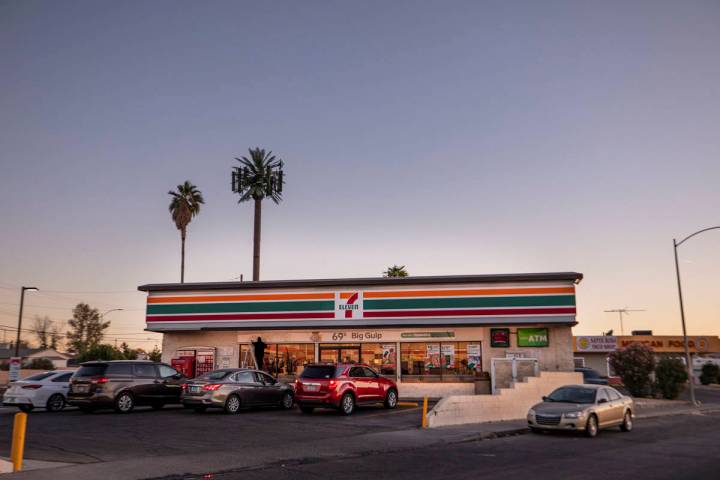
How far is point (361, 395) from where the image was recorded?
21.3m

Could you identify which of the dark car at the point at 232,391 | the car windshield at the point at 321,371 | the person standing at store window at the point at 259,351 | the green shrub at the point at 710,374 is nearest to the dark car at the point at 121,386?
the dark car at the point at 232,391

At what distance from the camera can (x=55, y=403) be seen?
22203mm

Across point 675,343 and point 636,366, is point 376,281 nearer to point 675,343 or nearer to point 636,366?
point 636,366

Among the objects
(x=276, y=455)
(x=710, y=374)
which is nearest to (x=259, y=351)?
(x=276, y=455)

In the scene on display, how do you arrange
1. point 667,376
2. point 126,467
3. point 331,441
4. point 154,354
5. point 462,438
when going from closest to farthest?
point 126,467 → point 331,441 → point 462,438 → point 667,376 → point 154,354

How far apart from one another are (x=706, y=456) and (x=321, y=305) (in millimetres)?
19658

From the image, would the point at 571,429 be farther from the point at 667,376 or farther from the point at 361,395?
the point at 667,376

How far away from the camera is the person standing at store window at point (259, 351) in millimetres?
31016

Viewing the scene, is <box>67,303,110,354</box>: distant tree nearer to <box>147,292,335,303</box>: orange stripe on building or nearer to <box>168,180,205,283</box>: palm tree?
<box>168,180,205,283</box>: palm tree

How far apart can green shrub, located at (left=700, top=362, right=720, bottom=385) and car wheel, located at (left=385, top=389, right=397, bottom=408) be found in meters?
58.4

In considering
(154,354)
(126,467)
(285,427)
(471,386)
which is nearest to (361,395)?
(285,427)

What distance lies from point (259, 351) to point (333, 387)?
1168 centimetres

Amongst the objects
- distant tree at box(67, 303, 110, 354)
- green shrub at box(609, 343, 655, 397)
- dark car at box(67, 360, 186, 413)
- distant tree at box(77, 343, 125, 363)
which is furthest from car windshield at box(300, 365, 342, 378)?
distant tree at box(67, 303, 110, 354)

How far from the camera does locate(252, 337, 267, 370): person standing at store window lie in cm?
3102
